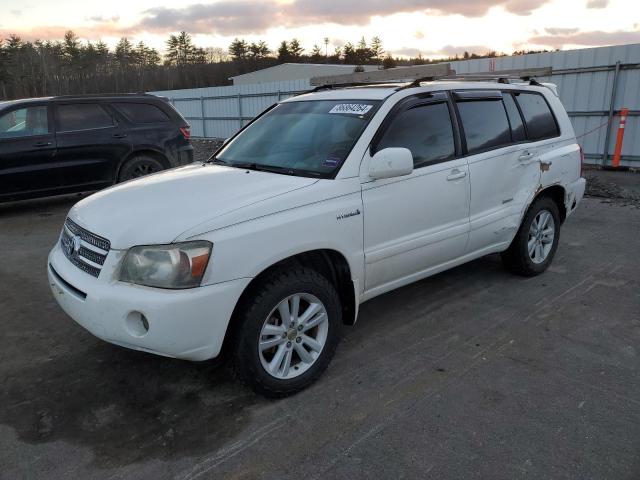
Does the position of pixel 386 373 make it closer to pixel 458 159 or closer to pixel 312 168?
pixel 312 168

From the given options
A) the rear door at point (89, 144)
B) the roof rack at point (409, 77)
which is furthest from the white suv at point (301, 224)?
the rear door at point (89, 144)

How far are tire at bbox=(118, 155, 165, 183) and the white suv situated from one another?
4.79 meters

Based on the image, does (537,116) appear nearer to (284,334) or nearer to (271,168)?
(271,168)

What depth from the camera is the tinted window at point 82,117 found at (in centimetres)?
810

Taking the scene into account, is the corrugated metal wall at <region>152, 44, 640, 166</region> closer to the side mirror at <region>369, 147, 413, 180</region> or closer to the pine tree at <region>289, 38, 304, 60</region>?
the side mirror at <region>369, 147, 413, 180</region>

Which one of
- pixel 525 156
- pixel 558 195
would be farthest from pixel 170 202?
pixel 558 195

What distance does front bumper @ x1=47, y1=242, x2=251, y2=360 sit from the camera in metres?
2.60

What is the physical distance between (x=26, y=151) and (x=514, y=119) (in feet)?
22.6

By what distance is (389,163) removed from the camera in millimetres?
3248

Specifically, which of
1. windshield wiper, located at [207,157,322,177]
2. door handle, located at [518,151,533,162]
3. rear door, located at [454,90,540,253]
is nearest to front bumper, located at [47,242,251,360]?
windshield wiper, located at [207,157,322,177]

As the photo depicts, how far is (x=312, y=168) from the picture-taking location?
3.41m

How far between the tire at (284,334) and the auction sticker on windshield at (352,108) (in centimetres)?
127

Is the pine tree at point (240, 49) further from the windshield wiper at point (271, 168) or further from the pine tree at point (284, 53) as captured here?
the windshield wiper at point (271, 168)

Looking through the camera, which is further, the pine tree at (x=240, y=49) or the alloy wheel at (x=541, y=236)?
the pine tree at (x=240, y=49)
